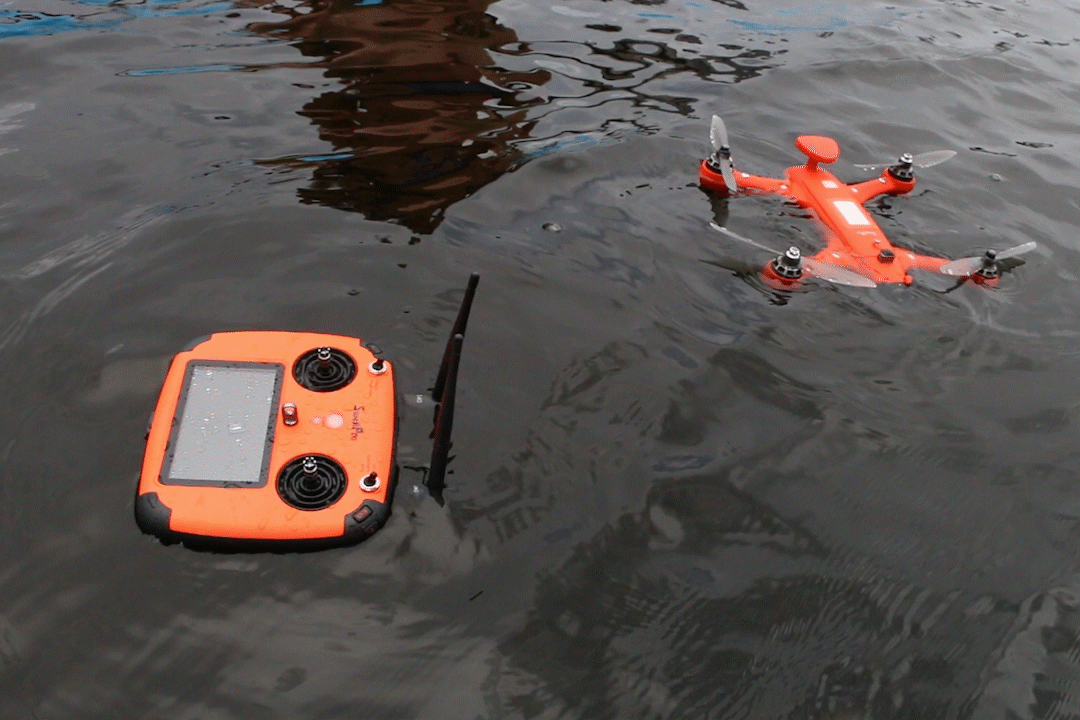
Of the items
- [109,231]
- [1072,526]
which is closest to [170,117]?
[109,231]

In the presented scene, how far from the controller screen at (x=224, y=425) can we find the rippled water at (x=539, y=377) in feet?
1.25

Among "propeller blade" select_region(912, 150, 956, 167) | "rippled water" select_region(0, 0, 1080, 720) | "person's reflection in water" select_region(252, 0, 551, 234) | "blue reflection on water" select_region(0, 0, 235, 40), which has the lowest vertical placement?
"rippled water" select_region(0, 0, 1080, 720)

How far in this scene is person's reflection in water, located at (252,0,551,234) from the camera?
6.30m

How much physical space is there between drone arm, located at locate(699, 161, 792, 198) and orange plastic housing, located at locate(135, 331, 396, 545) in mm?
3220

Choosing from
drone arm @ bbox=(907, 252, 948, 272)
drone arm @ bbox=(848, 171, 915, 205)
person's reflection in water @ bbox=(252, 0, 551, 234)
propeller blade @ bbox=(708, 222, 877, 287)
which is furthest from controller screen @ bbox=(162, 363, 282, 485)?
drone arm @ bbox=(848, 171, 915, 205)

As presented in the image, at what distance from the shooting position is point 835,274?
5.56 meters

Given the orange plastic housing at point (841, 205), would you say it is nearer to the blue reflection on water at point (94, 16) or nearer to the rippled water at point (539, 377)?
the rippled water at point (539, 377)

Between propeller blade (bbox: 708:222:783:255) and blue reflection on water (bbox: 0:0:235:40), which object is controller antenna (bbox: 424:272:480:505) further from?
blue reflection on water (bbox: 0:0:235:40)

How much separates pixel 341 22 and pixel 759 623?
7182 mm

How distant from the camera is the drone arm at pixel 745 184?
6.57 metres

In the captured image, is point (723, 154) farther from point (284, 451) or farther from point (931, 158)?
point (284, 451)

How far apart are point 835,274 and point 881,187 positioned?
1665mm

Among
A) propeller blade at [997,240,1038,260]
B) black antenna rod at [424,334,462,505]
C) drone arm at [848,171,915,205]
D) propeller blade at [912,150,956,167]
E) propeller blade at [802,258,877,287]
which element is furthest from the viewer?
propeller blade at [912,150,956,167]

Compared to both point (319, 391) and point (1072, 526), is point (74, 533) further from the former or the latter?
point (1072, 526)
